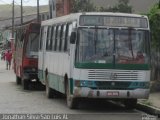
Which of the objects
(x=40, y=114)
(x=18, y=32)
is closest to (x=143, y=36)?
(x=40, y=114)

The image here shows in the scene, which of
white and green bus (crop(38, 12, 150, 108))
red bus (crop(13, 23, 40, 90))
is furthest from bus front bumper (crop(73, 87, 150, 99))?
red bus (crop(13, 23, 40, 90))

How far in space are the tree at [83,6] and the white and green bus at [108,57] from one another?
1247 inches

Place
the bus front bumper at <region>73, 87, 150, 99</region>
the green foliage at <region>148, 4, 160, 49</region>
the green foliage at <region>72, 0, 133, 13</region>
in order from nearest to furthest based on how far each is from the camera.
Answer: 1. the bus front bumper at <region>73, 87, 150, 99</region>
2. the green foliage at <region>148, 4, 160, 49</region>
3. the green foliage at <region>72, 0, 133, 13</region>

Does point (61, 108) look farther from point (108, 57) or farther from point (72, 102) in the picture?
point (108, 57)

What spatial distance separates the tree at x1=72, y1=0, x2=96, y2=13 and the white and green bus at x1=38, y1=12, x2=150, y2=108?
104 feet

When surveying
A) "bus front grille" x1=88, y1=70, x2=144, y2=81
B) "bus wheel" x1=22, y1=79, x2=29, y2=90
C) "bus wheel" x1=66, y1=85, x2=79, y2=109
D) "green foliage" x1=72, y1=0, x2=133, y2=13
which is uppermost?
"green foliage" x1=72, y1=0, x2=133, y2=13

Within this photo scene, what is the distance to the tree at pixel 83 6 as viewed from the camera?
160ft

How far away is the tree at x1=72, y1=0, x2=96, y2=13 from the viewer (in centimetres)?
4869

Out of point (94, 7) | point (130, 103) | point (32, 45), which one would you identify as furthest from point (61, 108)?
point (94, 7)

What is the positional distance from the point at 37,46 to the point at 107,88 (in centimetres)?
1055

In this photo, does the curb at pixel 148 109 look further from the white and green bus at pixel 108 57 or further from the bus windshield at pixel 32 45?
the bus windshield at pixel 32 45

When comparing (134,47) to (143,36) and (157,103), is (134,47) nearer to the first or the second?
(143,36)

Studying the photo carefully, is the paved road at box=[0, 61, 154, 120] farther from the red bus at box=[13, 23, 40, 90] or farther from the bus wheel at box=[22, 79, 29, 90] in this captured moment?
the bus wheel at box=[22, 79, 29, 90]

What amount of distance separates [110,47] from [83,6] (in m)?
33.6
